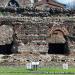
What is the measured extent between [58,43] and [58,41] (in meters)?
0.16

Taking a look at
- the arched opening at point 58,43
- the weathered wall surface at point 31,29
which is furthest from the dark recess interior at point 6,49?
the arched opening at point 58,43

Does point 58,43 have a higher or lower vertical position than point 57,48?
higher

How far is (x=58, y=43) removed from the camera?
109ft

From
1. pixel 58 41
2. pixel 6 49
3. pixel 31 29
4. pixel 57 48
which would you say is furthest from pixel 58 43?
pixel 6 49

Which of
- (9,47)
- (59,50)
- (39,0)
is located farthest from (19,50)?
(39,0)

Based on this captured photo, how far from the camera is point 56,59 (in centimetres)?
3209

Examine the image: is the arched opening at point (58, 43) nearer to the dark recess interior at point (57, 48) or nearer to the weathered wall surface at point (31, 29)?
the dark recess interior at point (57, 48)

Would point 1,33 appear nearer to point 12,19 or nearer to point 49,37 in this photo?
point 12,19

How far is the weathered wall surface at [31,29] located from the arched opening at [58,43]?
49 centimetres

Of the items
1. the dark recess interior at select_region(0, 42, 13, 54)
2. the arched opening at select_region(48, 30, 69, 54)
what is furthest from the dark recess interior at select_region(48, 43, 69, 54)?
the dark recess interior at select_region(0, 42, 13, 54)

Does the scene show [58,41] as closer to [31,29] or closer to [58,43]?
[58,43]

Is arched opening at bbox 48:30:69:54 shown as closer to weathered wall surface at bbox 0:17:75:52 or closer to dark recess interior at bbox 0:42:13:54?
weathered wall surface at bbox 0:17:75:52

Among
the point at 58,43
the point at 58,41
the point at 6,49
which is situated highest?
the point at 58,41

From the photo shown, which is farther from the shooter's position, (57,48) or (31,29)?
(57,48)
